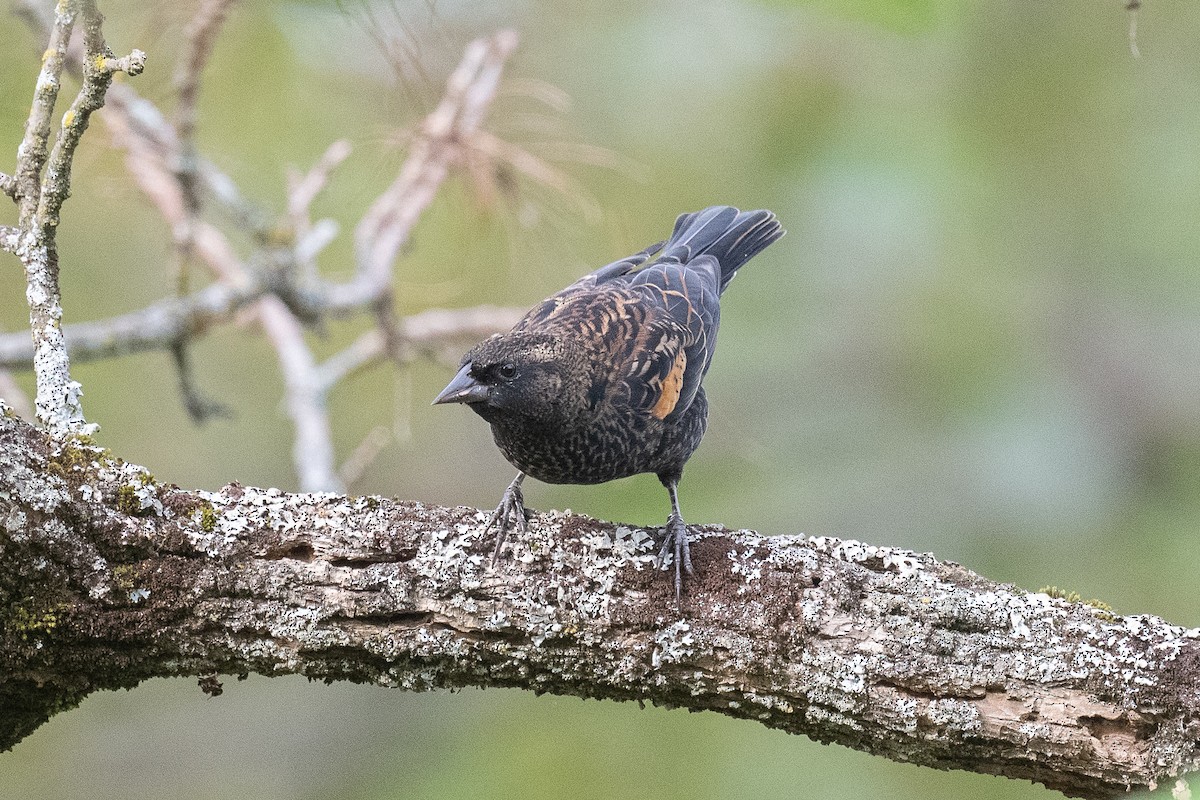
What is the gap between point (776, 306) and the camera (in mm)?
6254

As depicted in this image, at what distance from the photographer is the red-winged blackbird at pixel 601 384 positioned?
3258 mm

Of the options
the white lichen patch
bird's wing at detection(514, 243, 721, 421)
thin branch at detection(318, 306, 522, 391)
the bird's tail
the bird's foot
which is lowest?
the white lichen patch

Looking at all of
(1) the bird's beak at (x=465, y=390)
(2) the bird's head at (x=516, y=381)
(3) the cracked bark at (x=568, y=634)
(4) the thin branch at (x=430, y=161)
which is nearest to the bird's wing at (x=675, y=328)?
(2) the bird's head at (x=516, y=381)

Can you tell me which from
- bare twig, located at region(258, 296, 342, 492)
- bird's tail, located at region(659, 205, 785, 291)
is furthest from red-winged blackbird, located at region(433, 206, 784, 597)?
bare twig, located at region(258, 296, 342, 492)

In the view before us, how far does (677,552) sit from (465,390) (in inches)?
34.5

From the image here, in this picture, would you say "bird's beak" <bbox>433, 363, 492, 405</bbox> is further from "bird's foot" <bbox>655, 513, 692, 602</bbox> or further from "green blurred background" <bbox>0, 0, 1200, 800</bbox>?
"green blurred background" <bbox>0, 0, 1200, 800</bbox>

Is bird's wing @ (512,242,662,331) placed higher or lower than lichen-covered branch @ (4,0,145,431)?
higher

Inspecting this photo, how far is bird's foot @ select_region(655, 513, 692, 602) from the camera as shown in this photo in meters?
2.63

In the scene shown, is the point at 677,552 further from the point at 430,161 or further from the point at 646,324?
the point at 430,161

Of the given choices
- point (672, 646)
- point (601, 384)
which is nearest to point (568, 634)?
point (672, 646)

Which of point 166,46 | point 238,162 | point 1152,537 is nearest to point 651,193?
point 238,162

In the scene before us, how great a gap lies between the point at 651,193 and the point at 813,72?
1.17 metres

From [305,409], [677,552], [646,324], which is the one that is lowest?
[677,552]

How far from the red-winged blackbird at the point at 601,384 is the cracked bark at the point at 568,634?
0.22 meters
